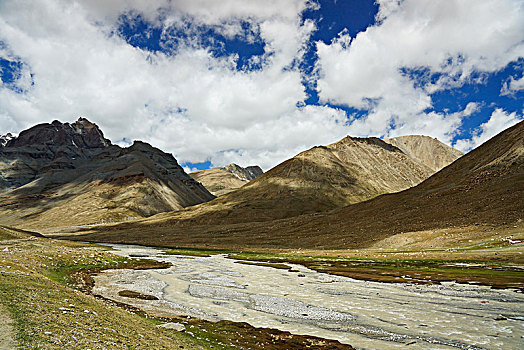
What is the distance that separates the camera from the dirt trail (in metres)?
9.88

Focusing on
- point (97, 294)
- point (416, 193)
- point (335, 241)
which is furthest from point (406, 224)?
point (97, 294)

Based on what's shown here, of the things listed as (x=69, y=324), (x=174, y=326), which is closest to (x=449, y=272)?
(x=174, y=326)

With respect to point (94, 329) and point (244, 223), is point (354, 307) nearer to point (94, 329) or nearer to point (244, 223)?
point (94, 329)

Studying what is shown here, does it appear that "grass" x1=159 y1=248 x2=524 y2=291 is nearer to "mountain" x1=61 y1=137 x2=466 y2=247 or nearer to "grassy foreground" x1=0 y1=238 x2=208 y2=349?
"grassy foreground" x1=0 y1=238 x2=208 y2=349

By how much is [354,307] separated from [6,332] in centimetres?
2317

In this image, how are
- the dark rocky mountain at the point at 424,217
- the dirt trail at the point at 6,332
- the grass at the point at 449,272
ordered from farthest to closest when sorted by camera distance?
the dark rocky mountain at the point at 424,217, the grass at the point at 449,272, the dirt trail at the point at 6,332

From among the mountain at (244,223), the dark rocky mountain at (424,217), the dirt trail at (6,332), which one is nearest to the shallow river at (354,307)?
the dirt trail at (6,332)

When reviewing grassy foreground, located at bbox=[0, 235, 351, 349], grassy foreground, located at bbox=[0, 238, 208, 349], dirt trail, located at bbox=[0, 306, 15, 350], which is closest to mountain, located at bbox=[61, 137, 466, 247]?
grassy foreground, located at bbox=[0, 235, 351, 349]

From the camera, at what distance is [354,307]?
2595 cm

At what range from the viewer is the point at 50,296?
733 inches

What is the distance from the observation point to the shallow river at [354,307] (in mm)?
18609

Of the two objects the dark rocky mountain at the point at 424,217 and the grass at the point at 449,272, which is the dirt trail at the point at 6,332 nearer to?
the grass at the point at 449,272

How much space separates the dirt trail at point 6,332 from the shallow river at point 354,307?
10329 mm

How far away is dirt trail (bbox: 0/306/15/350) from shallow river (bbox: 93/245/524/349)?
407 inches
